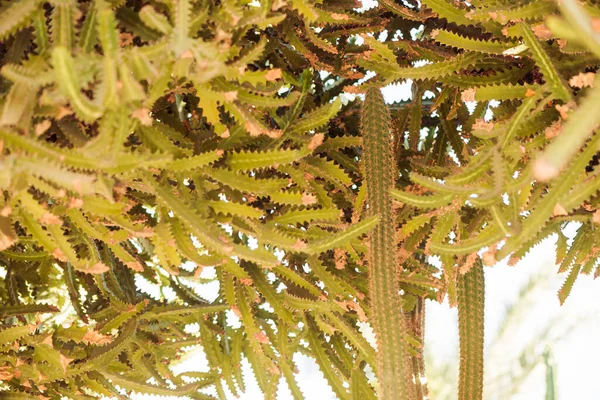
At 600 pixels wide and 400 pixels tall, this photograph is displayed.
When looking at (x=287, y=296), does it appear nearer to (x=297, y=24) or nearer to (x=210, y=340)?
(x=210, y=340)

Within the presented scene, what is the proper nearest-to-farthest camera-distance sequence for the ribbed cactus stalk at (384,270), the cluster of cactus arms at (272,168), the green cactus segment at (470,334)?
the cluster of cactus arms at (272,168) < the ribbed cactus stalk at (384,270) < the green cactus segment at (470,334)

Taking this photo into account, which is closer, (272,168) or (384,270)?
(384,270)

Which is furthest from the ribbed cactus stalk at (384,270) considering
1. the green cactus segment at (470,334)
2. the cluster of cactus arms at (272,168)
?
the green cactus segment at (470,334)

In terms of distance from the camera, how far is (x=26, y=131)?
0.72m

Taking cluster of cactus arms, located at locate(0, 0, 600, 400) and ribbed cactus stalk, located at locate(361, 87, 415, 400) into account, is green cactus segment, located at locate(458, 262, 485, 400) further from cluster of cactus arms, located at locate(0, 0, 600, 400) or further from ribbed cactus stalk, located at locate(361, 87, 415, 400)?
ribbed cactus stalk, located at locate(361, 87, 415, 400)

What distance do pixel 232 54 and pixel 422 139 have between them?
36.8 inches

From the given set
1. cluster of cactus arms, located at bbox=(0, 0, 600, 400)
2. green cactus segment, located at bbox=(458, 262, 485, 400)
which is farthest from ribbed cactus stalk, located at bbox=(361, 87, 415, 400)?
green cactus segment, located at bbox=(458, 262, 485, 400)

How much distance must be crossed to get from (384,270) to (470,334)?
27cm

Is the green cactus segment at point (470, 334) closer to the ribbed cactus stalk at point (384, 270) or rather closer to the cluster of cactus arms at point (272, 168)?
the cluster of cactus arms at point (272, 168)

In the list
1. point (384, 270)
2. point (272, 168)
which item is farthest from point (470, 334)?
point (272, 168)

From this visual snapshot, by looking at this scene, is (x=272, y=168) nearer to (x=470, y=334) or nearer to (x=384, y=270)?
(x=384, y=270)

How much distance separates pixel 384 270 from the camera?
3.46ft

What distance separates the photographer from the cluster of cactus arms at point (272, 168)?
728 mm

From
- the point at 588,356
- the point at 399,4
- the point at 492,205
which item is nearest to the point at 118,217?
the point at 492,205
